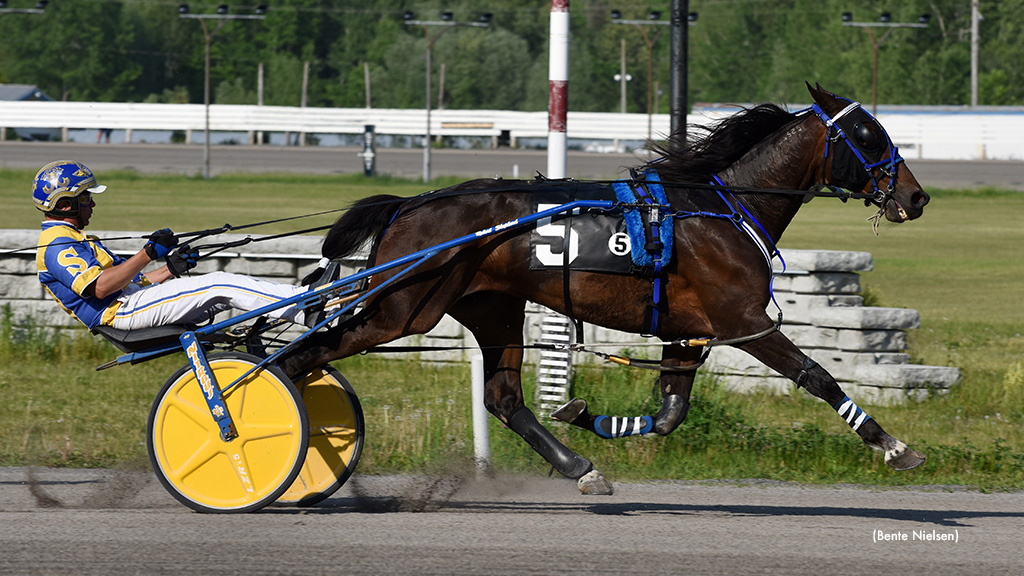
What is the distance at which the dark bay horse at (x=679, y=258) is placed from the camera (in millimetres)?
5902

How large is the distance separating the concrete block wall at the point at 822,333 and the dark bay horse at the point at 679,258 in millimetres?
2738

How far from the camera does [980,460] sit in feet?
23.5

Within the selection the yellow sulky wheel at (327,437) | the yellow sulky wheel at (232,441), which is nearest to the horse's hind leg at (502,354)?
the yellow sulky wheel at (327,437)

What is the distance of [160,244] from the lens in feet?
18.6

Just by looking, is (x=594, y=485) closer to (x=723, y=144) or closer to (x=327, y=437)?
(x=327, y=437)

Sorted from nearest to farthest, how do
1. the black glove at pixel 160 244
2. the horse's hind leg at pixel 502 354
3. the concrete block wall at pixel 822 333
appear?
the black glove at pixel 160 244 < the horse's hind leg at pixel 502 354 < the concrete block wall at pixel 822 333

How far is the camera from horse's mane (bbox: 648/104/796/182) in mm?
6402

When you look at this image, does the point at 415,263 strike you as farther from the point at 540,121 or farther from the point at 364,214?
the point at 540,121

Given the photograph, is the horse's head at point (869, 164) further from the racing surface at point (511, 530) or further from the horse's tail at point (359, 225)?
the horse's tail at point (359, 225)

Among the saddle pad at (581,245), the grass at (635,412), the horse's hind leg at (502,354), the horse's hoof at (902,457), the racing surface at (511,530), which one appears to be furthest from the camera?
the grass at (635,412)

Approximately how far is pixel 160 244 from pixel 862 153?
3.44 metres

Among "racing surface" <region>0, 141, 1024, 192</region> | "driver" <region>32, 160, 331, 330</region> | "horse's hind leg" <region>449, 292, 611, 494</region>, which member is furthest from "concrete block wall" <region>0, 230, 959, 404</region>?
"racing surface" <region>0, 141, 1024, 192</region>

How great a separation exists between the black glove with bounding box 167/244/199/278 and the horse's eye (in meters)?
3.30

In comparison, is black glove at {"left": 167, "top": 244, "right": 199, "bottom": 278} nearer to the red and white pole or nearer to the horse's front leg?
the horse's front leg
